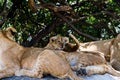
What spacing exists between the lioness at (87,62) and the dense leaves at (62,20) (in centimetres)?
295

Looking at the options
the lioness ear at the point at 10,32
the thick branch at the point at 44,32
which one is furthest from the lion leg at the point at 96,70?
the thick branch at the point at 44,32

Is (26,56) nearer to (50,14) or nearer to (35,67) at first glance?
(35,67)

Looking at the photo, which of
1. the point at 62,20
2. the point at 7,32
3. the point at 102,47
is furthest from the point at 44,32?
the point at 7,32

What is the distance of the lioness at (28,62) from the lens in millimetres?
6348

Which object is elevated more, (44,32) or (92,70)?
(44,32)

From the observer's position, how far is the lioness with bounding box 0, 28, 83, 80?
6.35 meters

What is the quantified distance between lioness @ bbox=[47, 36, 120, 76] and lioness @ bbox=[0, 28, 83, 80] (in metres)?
0.59

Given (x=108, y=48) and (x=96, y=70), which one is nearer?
(x=96, y=70)

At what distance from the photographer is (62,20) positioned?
34.8ft

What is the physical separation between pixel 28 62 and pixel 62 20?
409 centimetres

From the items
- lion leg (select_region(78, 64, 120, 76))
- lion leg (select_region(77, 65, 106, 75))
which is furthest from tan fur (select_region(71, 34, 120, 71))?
lion leg (select_region(77, 65, 106, 75))

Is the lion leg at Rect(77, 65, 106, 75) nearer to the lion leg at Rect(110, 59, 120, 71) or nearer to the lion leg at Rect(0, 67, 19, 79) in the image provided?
the lion leg at Rect(0, 67, 19, 79)

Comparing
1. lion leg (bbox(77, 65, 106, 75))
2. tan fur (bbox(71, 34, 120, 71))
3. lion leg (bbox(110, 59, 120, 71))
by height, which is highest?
lion leg (bbox(77, 65, 106, 75))

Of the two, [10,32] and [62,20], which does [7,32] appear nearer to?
[10,32]
